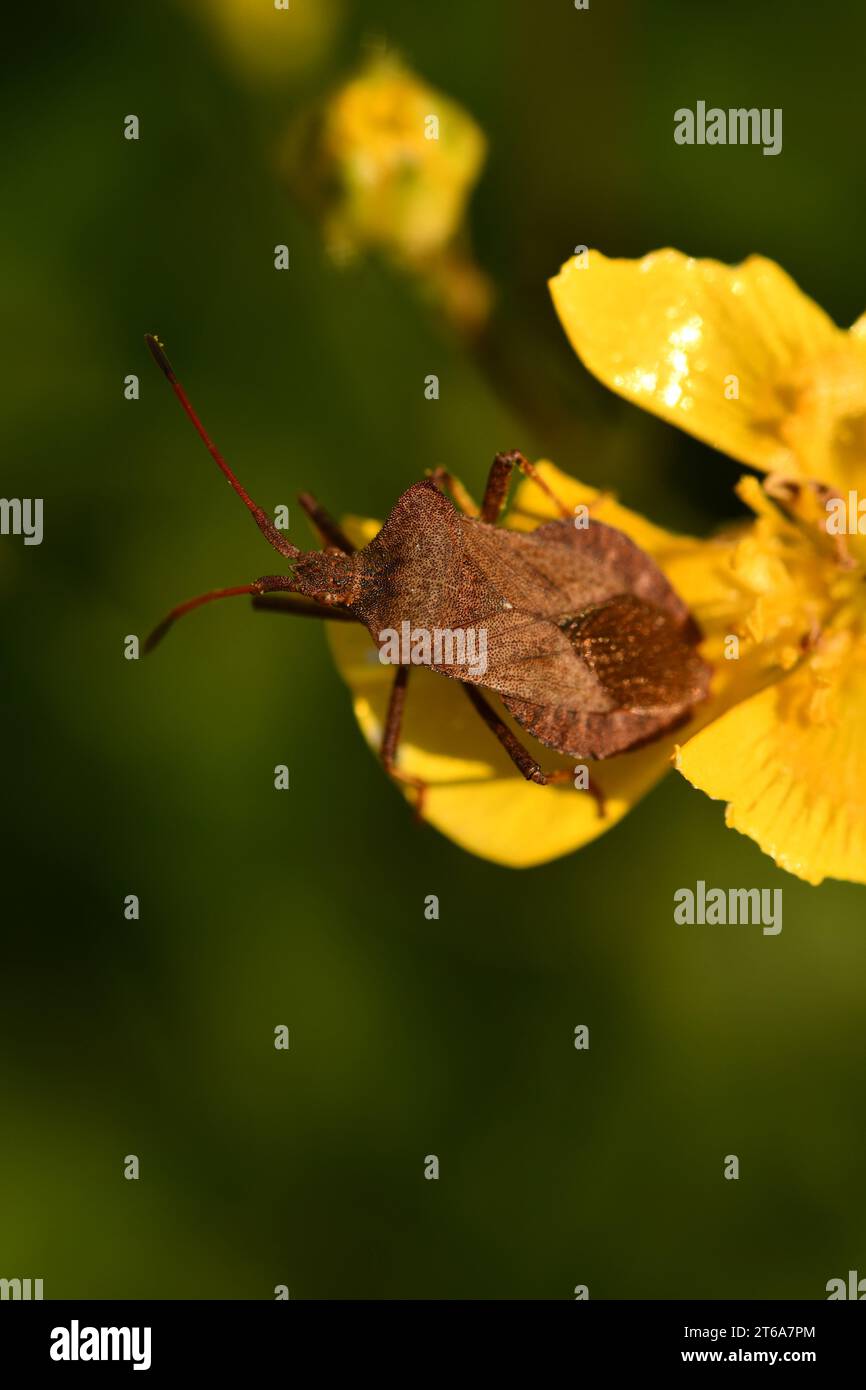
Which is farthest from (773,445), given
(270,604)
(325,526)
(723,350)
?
(270,604)

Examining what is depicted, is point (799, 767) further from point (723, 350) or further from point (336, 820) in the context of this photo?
point (336, 820)

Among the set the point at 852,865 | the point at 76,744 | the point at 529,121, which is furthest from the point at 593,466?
the point at 76,744

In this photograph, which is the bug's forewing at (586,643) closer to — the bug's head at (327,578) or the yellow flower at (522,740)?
the yellow flower at (522,740)

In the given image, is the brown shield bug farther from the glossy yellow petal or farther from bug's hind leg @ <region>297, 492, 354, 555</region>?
the glossy yellow petal

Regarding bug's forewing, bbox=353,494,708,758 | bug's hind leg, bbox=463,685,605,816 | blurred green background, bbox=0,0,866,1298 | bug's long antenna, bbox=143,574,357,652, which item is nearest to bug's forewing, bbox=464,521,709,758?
bug's forewing, bbox=353,494,708,758

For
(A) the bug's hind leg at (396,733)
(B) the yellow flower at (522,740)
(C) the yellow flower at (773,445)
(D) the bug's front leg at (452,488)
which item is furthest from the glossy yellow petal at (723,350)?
(A) the bug's hind leg at (396,733)

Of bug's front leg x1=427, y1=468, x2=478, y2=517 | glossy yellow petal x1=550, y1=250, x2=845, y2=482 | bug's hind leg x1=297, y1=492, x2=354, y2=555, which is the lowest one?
bug's hind leg x1=297, y1=492, x2=354, y2=555
